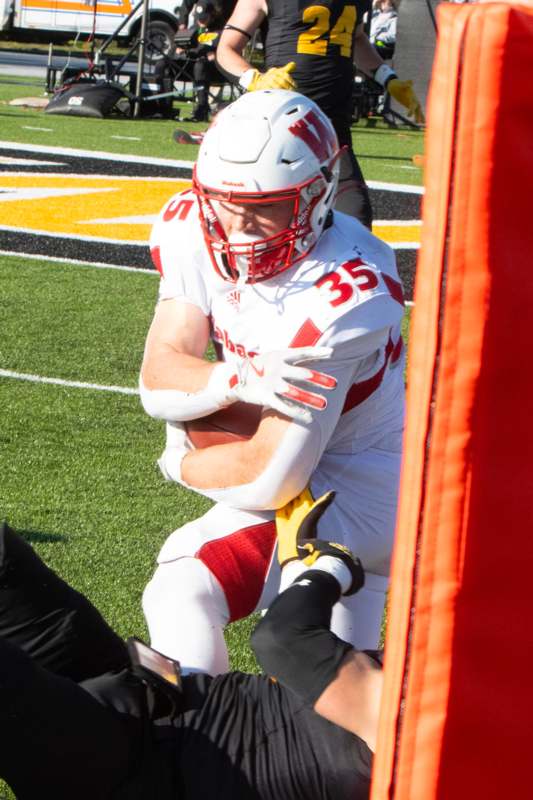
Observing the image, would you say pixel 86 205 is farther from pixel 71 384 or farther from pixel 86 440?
pixel 86 440

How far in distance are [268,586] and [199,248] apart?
0.75 metres

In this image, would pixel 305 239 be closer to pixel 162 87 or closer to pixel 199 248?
pixel 199 248

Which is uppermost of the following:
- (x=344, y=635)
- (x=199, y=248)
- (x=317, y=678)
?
(x=199, y=248)

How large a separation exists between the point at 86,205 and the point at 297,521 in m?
6.39

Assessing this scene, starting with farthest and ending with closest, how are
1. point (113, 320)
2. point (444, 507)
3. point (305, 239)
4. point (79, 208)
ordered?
point (79, 208) → point (113, 320) → point (305, 239) → point (444, 507)

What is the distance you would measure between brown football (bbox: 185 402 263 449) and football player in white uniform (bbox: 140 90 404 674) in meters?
0.04

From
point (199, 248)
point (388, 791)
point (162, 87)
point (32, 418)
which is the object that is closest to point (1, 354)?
point (32, 418)

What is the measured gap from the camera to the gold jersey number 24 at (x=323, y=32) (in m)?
5.78

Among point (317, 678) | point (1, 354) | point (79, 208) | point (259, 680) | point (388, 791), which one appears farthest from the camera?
point (79, 208)

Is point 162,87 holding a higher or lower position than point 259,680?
lower

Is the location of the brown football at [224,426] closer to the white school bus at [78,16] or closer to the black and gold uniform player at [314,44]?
the black and gold uniform player at [314,44]

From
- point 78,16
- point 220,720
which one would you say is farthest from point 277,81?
point 78,16

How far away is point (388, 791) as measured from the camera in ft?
5.31

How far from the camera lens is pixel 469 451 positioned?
1.49 metres
